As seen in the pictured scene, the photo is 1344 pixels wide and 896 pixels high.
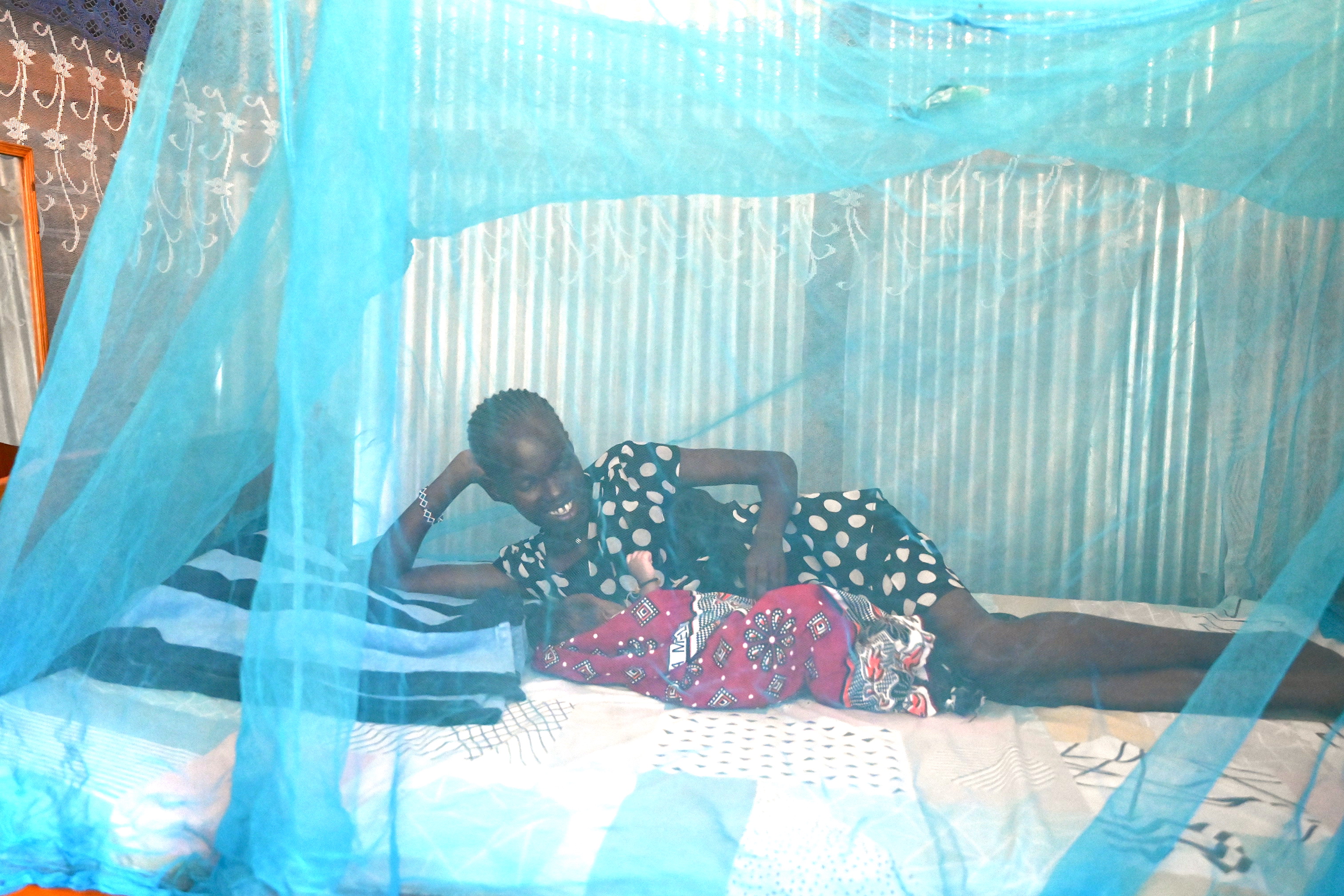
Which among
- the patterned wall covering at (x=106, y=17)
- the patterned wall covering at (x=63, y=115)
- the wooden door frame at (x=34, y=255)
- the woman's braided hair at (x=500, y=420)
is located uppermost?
the patterned wall covering at (x=106, y=17)

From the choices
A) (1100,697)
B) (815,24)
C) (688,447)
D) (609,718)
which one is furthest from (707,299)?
(1100,697)

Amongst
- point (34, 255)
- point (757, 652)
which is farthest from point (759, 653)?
point (34, 255)

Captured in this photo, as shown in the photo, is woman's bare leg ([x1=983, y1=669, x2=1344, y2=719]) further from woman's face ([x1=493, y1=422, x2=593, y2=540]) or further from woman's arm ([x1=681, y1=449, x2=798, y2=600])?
woman's face ([x1=493, y1=422, x2=593, y2=540])

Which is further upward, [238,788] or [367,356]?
[367,356]

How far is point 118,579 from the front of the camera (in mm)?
1606

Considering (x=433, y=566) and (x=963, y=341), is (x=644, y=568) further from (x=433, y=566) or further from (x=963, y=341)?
(x=963, y=341)

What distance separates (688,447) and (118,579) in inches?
40.3

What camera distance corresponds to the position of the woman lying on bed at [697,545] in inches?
60.2

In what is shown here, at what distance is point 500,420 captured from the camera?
160 cm

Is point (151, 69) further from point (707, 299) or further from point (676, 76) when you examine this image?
point (707, 299)

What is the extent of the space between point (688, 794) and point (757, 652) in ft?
1.06

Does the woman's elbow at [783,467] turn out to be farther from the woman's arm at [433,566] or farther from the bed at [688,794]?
the woman's arm at [433,566]

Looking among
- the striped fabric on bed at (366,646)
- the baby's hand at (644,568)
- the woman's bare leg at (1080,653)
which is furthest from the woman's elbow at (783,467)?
the striped fabric on bed at (366,646)

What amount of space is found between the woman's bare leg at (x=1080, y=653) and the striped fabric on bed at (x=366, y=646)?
791mm
